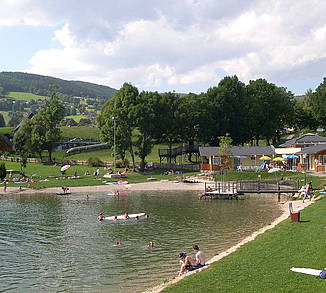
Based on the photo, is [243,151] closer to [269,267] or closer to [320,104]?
[320,104]

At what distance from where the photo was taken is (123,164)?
83500mm

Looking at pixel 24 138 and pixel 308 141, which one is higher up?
pixel 24 138

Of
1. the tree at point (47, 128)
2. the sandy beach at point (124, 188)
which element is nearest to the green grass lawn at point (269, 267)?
the sandy beach at point (124, 188)

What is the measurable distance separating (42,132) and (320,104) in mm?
64470

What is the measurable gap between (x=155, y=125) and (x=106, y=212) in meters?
41.7

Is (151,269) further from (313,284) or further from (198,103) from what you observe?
(198,103)

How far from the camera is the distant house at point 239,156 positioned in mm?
72812

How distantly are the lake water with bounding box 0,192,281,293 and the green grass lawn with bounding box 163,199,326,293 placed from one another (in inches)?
112

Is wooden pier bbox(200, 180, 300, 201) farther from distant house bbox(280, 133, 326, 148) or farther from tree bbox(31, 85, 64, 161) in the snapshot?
tree bbox(31, 85, 64, 161)

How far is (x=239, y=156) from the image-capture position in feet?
236

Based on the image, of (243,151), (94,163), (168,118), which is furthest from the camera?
(94,163)

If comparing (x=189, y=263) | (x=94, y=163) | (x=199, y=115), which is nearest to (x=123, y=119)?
(x=94, y=163)

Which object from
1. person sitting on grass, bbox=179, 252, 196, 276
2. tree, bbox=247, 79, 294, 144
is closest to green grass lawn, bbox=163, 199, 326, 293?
person sitting on grass, bbox=179, 252, 196, 276

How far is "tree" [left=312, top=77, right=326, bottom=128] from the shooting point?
102062mm
